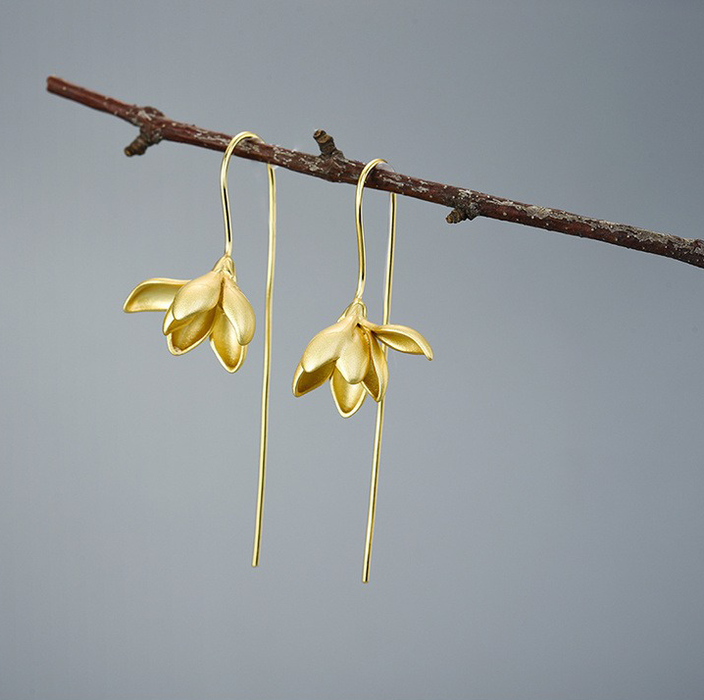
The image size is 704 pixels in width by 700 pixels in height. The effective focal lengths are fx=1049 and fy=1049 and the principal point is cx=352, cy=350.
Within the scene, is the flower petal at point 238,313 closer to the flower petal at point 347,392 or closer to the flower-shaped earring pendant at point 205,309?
the flower-shaped earring pendant at point 205,309

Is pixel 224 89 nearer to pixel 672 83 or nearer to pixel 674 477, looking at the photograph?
pixel 672 83

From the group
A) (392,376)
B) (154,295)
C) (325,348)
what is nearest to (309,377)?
(325,348)

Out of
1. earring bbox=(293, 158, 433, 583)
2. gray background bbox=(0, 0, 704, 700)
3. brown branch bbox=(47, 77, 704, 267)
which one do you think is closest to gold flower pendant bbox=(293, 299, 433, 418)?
earring bbox=(293, 158, 433, 583)

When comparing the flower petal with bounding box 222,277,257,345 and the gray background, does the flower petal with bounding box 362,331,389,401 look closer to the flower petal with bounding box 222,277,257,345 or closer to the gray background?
the flower petal with bounding box 222,277,257,345

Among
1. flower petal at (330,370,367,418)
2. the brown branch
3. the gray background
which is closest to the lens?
the brown branch

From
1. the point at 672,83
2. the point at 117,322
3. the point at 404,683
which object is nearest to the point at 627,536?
the point at 404,683

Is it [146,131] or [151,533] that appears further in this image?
[151,533]

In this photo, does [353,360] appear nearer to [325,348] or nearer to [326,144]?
[325,348]
